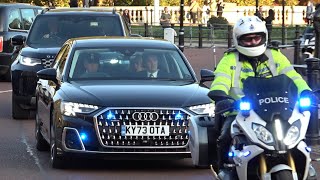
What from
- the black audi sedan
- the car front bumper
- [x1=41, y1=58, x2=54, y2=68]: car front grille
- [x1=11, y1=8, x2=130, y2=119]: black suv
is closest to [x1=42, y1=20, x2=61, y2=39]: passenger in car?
[x1=11, y1=8, x2=130, y2=119]: black suv

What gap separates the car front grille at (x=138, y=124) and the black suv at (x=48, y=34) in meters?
6.03

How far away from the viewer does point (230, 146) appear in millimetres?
7777

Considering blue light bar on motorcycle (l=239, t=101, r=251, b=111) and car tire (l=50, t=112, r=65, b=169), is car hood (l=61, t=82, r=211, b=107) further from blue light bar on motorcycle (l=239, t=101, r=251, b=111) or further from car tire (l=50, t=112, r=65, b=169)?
blue light bar on motorcycle (l=239, t=101, r=251, b=111)

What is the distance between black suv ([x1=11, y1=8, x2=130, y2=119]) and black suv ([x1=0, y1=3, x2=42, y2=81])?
7.81 metres

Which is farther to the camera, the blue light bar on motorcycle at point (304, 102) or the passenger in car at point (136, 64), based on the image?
the passenger in car at point (136, 64)

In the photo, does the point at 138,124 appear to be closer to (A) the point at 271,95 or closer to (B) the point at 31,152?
(B) the point at 31,152

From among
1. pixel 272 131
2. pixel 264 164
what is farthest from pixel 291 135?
pixel 264 164

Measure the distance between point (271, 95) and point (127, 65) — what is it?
510 cm

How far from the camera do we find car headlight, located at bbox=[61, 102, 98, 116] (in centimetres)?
1065

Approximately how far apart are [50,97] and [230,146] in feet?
14.7

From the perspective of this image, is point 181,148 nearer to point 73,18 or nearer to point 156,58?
point 156,58

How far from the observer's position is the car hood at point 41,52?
53.8 ft

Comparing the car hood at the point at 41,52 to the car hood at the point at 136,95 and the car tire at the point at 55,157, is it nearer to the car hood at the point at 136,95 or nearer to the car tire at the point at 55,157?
the car hood at the point at 136,95

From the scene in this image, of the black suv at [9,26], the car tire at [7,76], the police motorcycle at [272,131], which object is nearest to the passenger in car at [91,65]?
the police motorcycle at [272,131]
